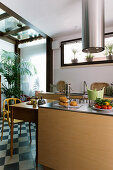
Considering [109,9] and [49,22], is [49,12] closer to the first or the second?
[49,22]

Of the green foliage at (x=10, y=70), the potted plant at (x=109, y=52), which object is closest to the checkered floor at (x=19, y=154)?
the green foliage at (x=10, y=70)

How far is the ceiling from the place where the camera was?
7.61ft

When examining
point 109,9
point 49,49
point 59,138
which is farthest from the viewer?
point 49,49

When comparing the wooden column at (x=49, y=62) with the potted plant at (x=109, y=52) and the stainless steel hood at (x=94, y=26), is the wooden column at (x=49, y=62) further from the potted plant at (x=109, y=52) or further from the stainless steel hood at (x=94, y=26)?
the stainless steel hood at (x=94, y=26)

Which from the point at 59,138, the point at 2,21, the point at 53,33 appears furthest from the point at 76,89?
the point at 2,21

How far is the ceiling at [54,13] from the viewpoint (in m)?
2.32

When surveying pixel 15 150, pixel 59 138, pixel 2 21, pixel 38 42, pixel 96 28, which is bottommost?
pixel 15 150

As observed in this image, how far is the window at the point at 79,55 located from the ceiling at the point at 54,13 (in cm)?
43

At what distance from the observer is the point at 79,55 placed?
3.77 metres

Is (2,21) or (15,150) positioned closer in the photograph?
(15,150)

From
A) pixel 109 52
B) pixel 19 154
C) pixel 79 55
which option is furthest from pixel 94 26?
pixel 19 154

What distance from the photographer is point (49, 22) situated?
3072mm

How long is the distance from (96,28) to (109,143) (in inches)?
61.4

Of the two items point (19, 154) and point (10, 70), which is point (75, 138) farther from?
point (10, 70)
